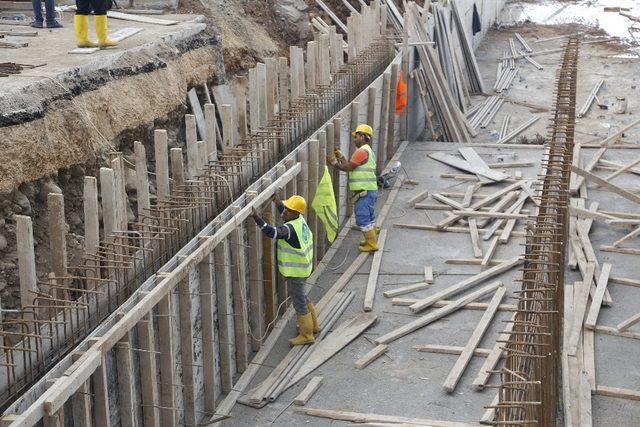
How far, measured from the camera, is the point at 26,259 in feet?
25.0

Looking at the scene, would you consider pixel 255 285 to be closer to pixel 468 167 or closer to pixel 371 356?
pixel 371 356

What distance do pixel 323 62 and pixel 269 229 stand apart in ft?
17.6

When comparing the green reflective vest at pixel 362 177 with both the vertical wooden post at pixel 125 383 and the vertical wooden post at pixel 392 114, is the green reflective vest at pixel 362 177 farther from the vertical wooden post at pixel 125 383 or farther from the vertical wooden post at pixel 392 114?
the vertical wooden post at pixel 125 383

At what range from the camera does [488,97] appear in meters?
24.5

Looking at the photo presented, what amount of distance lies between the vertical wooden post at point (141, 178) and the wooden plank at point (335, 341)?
2.61 meters

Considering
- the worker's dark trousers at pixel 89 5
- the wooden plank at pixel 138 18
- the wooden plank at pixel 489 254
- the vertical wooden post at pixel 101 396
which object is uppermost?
the worker's dark trousers at pixel 89 5

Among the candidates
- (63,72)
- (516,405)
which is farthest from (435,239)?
(516,405)

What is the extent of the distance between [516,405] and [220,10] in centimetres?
1274

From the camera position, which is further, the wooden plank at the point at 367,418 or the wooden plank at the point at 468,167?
the wooden plank at the point at 468,167

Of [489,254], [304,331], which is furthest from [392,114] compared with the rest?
[304,331]

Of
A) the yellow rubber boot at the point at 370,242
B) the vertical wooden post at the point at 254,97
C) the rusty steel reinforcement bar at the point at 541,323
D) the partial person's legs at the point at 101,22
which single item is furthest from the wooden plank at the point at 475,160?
the partial person's legs at the point at 101,22

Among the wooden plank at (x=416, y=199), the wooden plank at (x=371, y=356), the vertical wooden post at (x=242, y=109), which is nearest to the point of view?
the wooden plank at (x=371, y=356)

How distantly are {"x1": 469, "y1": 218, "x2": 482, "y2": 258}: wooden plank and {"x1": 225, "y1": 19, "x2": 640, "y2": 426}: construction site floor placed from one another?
0.11 m

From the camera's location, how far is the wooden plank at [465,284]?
1209cm
